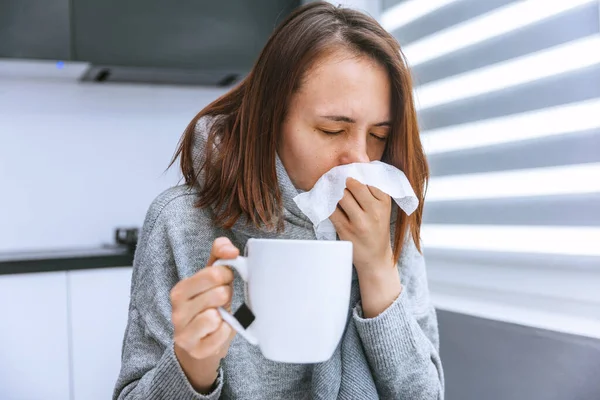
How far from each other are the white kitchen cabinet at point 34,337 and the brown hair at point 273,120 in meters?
1.20

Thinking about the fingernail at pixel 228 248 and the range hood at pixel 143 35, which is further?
the range hood at pixel 143 35

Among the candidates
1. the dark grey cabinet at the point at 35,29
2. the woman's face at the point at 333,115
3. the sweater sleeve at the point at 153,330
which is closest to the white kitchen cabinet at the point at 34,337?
the dark grey cabinet at the point at 35,29

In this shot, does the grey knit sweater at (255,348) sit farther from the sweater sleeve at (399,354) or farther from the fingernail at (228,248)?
Answer: the fingernail at (228,248)

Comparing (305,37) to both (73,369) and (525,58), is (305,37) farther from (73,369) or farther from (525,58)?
(73,369)

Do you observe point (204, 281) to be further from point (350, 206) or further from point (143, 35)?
point (143, 35)

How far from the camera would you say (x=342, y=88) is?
0.91 metres

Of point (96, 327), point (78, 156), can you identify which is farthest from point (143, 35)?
point (96, 327)

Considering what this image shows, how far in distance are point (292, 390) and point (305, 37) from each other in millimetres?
499

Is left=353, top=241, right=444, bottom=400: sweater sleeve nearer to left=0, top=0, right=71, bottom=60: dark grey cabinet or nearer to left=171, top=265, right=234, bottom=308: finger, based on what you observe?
left=171, top=265, right=234, bottom=308: finger

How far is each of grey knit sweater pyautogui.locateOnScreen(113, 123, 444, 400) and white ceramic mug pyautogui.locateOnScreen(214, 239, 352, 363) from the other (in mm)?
264

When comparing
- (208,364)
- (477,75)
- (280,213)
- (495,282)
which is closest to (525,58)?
(477,75)

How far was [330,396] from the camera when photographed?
895mm

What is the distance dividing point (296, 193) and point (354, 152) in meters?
0.10

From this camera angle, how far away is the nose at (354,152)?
36.2 inches
